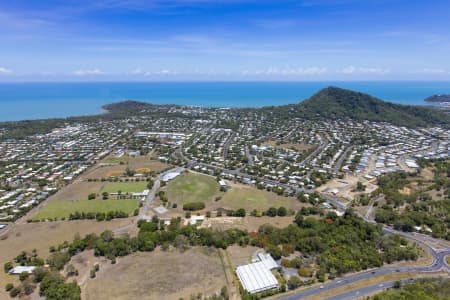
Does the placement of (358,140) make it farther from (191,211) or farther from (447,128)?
(191,211)

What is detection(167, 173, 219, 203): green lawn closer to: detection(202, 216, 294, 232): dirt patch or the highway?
detection(202, 216, 294, 232): dirt patch

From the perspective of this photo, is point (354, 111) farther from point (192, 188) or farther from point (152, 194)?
point (152, 194)

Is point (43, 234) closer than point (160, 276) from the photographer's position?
No

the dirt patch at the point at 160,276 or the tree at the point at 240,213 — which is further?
the tree at the point at 240,213

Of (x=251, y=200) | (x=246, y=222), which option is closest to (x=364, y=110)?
(x=251, y=200)

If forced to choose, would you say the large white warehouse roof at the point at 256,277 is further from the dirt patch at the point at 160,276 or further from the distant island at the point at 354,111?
the distant island at the point at 354,111

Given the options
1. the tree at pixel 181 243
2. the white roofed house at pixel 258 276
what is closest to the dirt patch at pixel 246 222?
the tree at pixel 181 243
